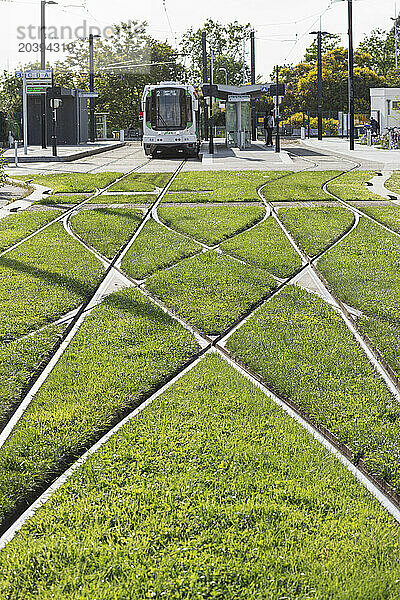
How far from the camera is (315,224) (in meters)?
14.2

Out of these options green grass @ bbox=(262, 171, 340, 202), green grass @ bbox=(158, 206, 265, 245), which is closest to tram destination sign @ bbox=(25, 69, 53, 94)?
green grass @ bbox=(262, 171, 340, 202)

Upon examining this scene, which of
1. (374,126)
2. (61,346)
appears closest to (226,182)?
(61,346)

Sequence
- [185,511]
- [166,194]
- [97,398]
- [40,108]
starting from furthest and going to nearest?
[40,108], [166,194], [97,398], [185,511]

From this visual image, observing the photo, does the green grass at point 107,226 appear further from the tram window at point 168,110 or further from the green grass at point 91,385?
the tram window at point 168,110

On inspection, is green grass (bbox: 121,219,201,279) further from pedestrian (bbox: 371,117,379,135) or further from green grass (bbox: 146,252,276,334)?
pedestrian (bbox: 371,117,379,135)

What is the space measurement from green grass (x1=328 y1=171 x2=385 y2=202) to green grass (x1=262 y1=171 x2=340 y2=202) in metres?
0.36

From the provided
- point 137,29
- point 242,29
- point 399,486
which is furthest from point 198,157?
point 242,29

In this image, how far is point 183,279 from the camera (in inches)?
373

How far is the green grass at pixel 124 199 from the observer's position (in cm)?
A: 1833

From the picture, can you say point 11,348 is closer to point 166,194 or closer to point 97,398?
point 97,398

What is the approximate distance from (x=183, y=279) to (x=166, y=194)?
10606mm

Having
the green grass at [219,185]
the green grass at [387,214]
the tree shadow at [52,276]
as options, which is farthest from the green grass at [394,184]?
the tree shadow at [52,276]

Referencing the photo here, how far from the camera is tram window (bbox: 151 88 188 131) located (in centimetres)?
3669

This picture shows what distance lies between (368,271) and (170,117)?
92.9 ft
